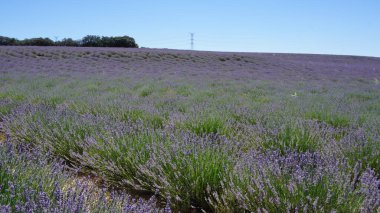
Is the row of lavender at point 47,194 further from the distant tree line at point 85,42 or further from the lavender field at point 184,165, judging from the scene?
the distant tree line at point 85,42

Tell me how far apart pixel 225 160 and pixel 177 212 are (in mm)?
505

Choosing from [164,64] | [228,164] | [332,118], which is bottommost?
[164,64]

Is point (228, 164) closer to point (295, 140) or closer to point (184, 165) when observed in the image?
point (184, 165)

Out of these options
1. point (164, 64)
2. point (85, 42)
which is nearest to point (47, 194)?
point (164, 64)

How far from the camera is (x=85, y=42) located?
34.3m

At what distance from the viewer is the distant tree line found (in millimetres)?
32406

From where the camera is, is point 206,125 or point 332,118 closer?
point 206,125

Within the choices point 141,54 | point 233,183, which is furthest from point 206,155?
point 141,54

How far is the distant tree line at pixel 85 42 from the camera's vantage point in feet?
106

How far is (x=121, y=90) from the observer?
7703mm

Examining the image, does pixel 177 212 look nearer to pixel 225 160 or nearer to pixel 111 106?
pixel 225 160

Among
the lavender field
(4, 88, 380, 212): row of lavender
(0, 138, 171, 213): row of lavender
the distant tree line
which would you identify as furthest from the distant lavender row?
the distant tree line

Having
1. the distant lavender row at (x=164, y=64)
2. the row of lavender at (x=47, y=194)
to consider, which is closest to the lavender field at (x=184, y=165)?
the row of lavender at (x=47, y=194)

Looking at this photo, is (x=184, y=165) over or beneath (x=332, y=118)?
over
